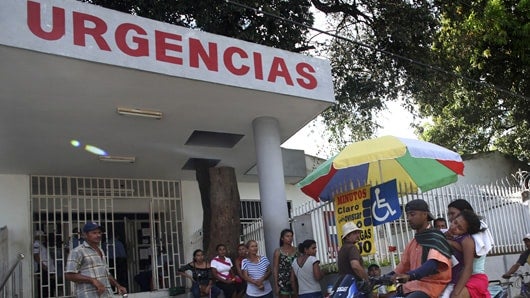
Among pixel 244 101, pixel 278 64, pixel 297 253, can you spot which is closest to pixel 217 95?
pixel 244 101

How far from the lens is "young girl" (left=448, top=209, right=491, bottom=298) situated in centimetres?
391

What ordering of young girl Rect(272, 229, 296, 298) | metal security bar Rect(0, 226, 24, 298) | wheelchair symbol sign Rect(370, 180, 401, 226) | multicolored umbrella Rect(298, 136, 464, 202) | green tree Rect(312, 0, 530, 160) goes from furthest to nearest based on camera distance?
green tree Rect(312, 0, 530, 160)
metal security bar Rect(0, 226, 24, 298)
young girl Rect(272, 229, 296, 298)
wheelchair symbol sign Rect(370, 180, 401, 226)
multicolored umbrella Rect(298, 136, 464, 202)

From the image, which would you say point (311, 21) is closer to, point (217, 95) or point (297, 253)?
point (217, 95)

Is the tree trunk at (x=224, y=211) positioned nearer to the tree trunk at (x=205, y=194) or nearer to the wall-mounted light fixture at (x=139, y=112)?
the tree trunk at (x=205, y=194)

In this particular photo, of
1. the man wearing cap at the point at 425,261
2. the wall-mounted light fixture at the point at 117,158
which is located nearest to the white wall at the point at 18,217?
the wall-mounted light fixture at the point at 117,158

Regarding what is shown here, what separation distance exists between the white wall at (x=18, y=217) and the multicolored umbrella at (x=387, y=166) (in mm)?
6243

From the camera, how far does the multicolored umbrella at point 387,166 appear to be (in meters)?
6.66

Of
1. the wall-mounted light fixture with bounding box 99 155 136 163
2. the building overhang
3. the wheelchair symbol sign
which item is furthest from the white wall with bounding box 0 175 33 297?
the wheelchair symbol sign

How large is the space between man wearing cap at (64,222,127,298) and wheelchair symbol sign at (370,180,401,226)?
11.3ft

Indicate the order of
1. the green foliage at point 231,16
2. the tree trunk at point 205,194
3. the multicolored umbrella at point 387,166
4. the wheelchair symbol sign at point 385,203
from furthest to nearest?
the green foliage at point 231,16
the tree trunk at point 205,194
the wheelchair symbol sign at point 385,203
the multicolored umbrella at point 387,166

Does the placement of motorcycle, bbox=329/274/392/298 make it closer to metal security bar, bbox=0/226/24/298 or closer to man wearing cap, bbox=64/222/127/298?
man wearing cap, bbox=64/222/127/298

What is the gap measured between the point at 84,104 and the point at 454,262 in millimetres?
5658

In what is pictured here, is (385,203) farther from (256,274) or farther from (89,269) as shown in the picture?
(89,269)

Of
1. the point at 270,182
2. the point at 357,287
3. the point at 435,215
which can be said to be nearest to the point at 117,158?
the point at 270,182
